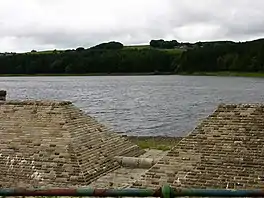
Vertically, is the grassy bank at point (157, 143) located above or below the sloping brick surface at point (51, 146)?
below

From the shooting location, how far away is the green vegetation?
12575 cm

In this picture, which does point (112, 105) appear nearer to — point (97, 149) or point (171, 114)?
point (171, 114)

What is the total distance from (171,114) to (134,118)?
503cm

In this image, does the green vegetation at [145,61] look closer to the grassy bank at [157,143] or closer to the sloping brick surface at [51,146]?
the grassy bank at [157,143]

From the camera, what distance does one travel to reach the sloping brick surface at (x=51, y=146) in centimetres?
1562

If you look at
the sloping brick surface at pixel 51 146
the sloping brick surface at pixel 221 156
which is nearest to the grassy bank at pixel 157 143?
the sloping brick surface at pixel 51 146

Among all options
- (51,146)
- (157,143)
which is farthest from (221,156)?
(157,143)

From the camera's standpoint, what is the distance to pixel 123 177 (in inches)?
638

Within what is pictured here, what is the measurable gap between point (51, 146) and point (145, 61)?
128767mm

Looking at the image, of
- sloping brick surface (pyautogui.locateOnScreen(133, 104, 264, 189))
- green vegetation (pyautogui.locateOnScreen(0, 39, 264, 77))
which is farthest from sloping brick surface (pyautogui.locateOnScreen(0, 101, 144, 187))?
green vegetation (pyautogui.locateOnScreen(0, 39, 264, 77))

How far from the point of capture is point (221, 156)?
13.7m

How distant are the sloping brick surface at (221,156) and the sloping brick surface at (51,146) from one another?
257 centimetres

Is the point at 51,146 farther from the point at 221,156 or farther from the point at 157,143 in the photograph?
the point at 157,143

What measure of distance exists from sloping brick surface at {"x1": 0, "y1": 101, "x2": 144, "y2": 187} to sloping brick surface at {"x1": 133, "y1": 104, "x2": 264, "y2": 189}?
2.57 m
